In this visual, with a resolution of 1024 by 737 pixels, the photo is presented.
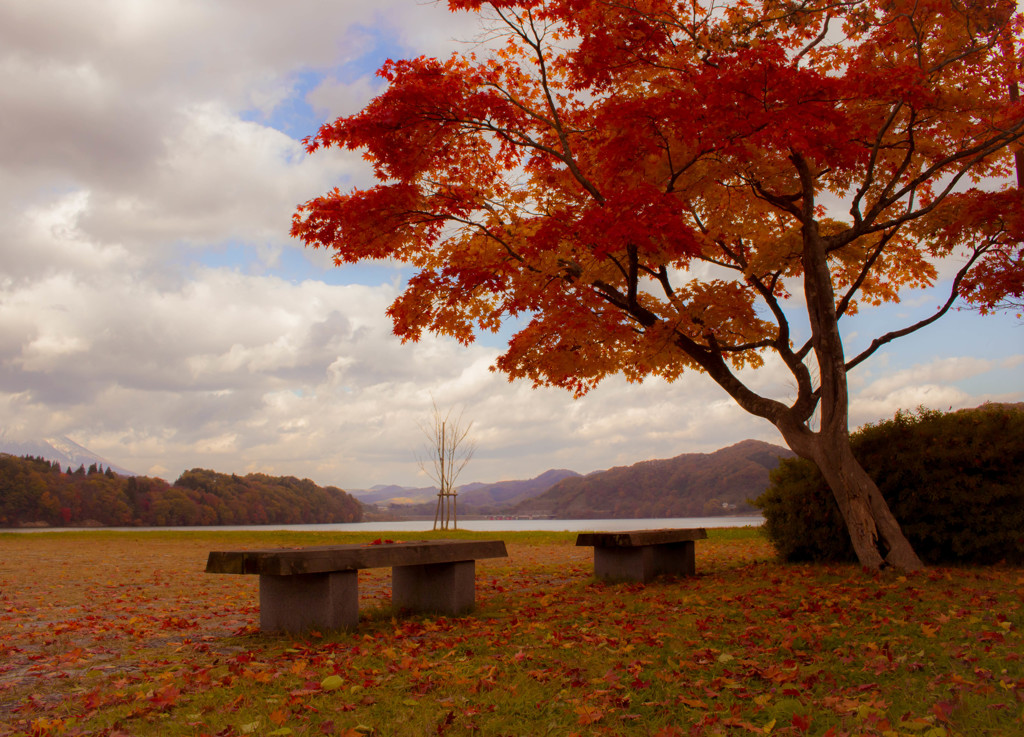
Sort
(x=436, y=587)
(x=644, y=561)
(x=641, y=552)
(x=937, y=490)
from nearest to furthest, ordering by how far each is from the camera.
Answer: (x=436, y=587) < (x=641, y=552) < (x=644, y=561) < (x=937, y=490)

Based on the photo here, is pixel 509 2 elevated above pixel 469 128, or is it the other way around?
pixel 509 2

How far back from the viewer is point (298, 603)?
5.45 metres

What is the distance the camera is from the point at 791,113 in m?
6.98

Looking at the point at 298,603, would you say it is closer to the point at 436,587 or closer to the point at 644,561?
the point at 436,587

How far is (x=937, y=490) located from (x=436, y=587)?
650 cm

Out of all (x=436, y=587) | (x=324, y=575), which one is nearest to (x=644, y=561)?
(x=436, y=587)

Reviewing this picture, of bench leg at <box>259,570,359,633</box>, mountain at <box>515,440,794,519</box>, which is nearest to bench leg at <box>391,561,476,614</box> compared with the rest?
bench leg at <box>259,570,359,633</box>

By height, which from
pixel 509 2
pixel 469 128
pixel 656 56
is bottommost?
pixel 469 128

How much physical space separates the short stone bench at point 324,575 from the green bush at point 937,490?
526 centimetres

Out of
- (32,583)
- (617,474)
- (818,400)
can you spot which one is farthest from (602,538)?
(617,474)

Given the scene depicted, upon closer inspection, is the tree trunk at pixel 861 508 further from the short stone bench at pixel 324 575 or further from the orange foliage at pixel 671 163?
the short stone bench at pixel 324 575

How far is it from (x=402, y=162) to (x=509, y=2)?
238 centimetres

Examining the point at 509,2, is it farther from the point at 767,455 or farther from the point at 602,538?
the point at 767,455

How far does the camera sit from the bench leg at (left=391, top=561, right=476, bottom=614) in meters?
6.41
